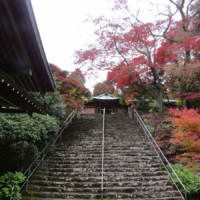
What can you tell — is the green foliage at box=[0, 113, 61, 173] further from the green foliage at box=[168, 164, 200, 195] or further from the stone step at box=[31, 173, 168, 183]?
the green foliage at box=[168, 164, 200, 195]

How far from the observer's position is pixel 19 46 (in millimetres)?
2547

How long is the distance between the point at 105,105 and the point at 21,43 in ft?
53.3

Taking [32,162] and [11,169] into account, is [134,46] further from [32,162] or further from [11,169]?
[11,169]

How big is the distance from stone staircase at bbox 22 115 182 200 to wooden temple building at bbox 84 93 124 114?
794cm

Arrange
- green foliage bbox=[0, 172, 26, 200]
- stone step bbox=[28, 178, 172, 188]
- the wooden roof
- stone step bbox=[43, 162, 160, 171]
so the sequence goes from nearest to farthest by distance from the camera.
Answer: the wooden roof, green foliage bbox=[0, 172, 26, 200], stone step bbox=[28, 178, 172, 188], stone step bbox=[43, 162, 160, 171]

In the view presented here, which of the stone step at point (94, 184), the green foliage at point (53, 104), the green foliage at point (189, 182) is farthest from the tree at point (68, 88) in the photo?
the green foliage at point (189, 182)

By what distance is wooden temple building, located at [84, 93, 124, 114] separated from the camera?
17.1 m

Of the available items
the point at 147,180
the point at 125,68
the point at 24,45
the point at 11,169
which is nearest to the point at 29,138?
the point at 11,169

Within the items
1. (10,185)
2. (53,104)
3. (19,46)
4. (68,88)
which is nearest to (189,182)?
(10,185)

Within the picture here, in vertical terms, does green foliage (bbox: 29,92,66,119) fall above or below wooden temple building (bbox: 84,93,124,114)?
below

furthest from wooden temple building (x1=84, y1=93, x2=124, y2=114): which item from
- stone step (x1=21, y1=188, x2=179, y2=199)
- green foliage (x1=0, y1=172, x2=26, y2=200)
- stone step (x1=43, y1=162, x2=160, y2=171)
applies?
green foliage (x1=0, y1=172, x2=26, y2=200)

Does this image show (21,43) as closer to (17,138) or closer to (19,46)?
(19,46)

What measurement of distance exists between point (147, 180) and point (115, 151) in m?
2.14

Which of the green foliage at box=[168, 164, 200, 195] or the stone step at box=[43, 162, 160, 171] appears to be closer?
the green foliage at box=[168, 164, 200, 195]
